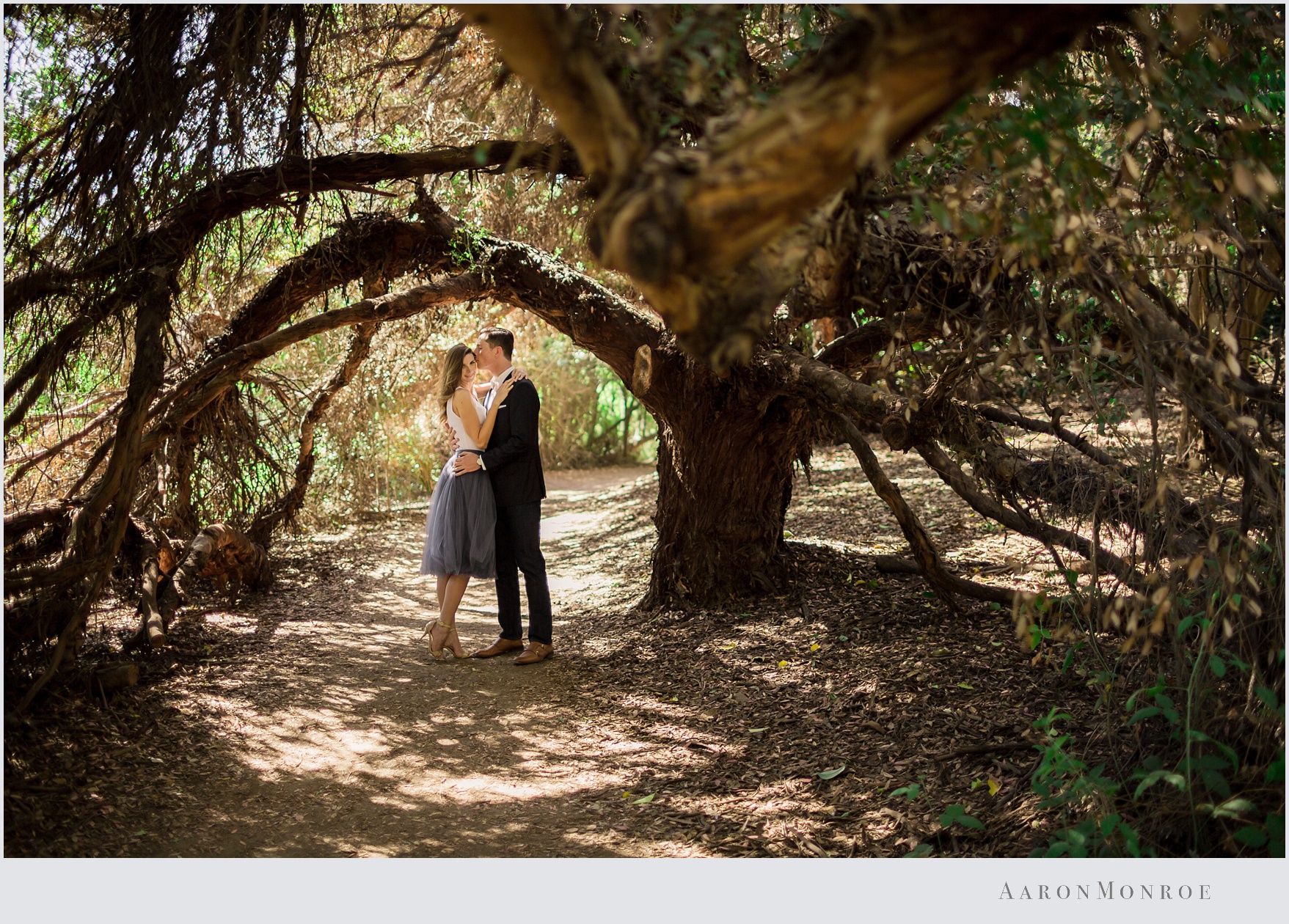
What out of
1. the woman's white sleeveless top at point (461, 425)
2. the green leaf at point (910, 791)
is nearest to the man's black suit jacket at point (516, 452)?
the woman's white sleeveless top at point (461, 425)

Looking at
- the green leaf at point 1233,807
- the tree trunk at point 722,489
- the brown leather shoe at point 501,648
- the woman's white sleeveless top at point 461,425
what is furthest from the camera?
the tree trunk at point 722,489

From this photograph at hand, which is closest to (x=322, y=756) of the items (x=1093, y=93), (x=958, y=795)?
(x=958, y=795)

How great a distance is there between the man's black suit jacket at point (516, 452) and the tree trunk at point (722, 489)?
1.03 metres

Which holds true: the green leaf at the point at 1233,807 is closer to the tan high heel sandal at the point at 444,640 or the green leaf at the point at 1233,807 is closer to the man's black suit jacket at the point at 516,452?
the man's black suit jacket at the point at 516,452

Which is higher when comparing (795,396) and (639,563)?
(795,396)

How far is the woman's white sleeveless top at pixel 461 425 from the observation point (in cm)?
578

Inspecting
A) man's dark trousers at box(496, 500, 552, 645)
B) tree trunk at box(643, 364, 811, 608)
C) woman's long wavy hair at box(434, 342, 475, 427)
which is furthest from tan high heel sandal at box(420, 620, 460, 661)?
tree trunk at box(643, 364, 811, 608)

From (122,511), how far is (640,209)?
3.53 metres

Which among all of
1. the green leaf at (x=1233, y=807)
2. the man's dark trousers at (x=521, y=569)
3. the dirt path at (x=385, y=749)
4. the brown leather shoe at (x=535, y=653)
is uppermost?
the man's dark trousers at (x=521, y=569)

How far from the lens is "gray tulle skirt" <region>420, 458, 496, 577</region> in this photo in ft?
18.6

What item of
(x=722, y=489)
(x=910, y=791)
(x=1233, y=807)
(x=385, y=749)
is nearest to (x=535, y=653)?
(x=385, y=749)

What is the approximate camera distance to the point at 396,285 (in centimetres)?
795

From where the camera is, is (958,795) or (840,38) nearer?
(840,38)

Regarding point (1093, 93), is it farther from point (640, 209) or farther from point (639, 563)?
point (639, 563)
